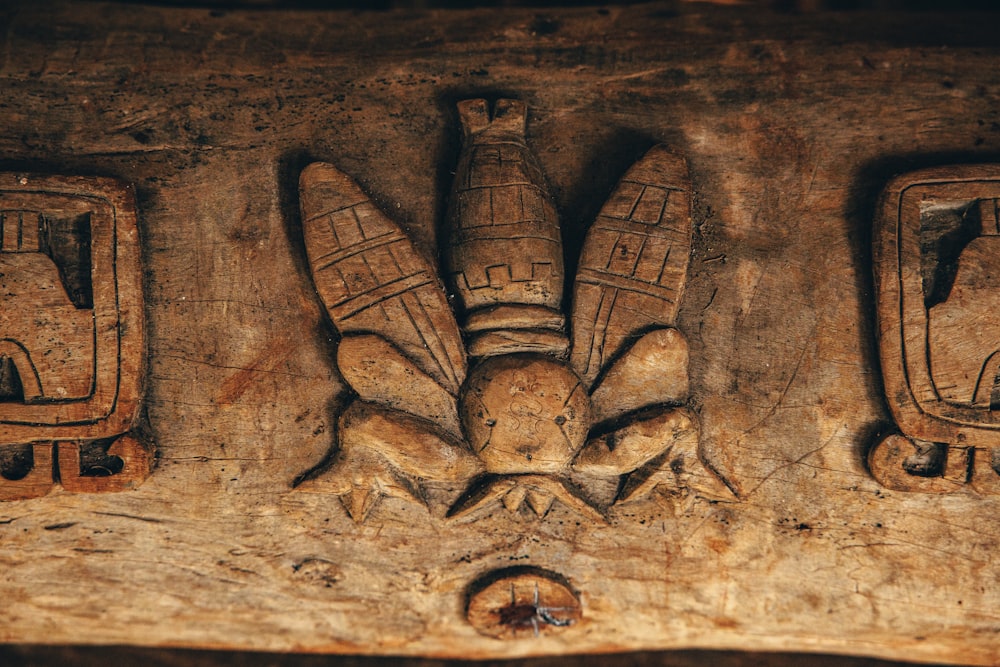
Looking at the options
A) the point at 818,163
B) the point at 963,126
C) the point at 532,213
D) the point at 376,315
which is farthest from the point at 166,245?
the point at 963,126

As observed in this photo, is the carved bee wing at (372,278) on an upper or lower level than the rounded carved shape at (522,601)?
upper

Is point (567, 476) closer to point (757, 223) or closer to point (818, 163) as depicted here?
point (757, 223)

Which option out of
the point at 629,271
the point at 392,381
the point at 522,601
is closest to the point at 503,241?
the point at 629,271

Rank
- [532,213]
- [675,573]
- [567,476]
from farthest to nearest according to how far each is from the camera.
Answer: [675,573] → [567,476] → [532,213]

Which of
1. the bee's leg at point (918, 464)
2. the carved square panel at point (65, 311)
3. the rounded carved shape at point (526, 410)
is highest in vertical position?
the carved square panel at point (65, 311)

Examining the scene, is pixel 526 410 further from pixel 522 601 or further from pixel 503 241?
pixel 522 601

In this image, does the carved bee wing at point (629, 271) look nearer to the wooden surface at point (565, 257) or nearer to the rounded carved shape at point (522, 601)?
the wooden surface at point (565, 257)

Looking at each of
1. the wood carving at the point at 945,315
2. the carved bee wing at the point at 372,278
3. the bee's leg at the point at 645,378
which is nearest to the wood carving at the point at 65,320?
the carved bee wing at the point at 372,278
